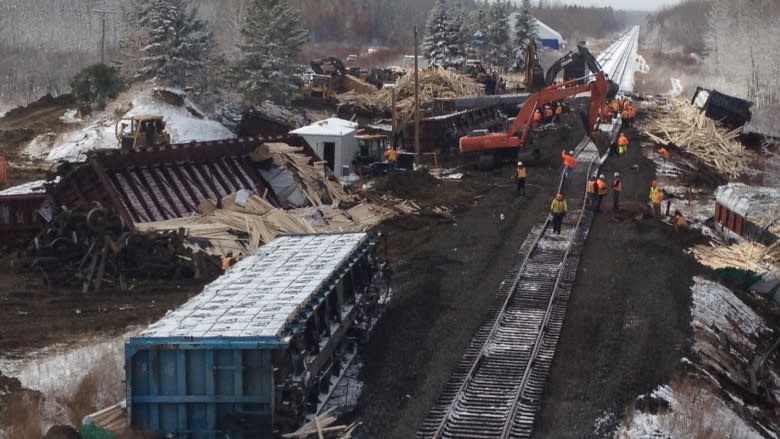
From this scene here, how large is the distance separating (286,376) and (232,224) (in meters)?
11.6

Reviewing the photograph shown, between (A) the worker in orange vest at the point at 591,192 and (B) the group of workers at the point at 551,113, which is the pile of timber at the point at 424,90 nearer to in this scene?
(B) the group of workers at the point at 551,113

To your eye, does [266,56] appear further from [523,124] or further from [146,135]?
[523,124]

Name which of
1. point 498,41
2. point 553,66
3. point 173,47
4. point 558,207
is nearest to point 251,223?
point 558,207

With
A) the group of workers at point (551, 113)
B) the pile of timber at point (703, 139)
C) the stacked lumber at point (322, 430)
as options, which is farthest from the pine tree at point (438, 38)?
the stacked lumber at point (322, 430)

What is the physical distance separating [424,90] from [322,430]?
38.0m

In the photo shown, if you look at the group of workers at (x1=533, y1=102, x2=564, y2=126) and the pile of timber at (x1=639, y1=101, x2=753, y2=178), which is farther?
the group of workers at (x1=533, y1=102, x2=564, y2=126)

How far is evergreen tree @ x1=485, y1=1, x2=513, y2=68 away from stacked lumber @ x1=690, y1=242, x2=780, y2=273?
6101 cm

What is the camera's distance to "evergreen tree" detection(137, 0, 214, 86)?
4778 centimetres

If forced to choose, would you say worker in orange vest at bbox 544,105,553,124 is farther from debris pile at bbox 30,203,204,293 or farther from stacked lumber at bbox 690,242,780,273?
debris pile at bbox 30,203,204,293

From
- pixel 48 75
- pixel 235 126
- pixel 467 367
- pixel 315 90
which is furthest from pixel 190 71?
pixel 467 367

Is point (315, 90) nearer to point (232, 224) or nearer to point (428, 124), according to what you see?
point (428, 124)

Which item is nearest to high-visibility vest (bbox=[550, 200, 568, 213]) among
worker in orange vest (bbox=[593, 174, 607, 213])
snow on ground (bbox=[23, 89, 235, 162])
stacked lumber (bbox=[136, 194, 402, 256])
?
worker in orange vest (bbox=[593, 174, 607, 213])

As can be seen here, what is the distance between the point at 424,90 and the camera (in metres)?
49.8

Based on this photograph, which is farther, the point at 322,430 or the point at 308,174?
the point at 308,174
